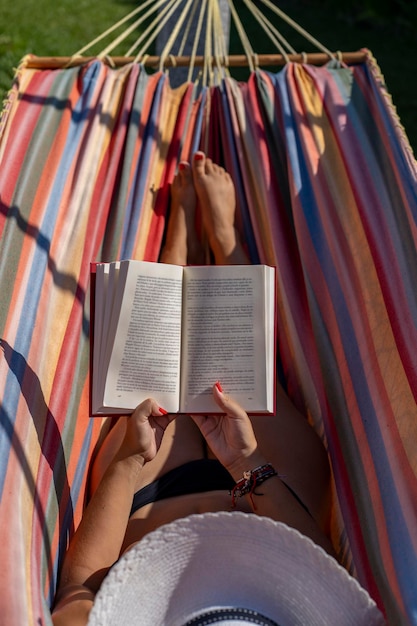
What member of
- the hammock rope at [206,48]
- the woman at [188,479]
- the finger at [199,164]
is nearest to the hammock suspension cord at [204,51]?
the hammock rope at [206,48]

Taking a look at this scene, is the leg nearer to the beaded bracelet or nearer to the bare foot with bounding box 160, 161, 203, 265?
the beaded bracelet

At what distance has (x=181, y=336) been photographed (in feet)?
4.58

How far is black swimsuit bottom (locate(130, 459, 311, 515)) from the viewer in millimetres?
1464

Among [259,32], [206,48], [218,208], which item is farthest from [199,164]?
[259,32]

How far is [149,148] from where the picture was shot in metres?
1.96

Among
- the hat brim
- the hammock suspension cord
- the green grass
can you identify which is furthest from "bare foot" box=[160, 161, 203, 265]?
the green grass

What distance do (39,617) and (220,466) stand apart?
0.50 meters

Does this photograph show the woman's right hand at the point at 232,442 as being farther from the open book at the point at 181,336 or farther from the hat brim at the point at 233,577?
the hat brim at the point at 233,577

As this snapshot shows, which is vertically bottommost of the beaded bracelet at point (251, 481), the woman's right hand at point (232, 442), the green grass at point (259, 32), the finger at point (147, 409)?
the beaded bracelet at point (251, 481)

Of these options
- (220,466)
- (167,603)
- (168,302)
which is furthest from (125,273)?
(167,603)

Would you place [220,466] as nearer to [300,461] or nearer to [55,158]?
[300,461]

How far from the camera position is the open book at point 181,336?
52.3 inches

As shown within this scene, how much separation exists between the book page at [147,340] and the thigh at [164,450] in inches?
8.8

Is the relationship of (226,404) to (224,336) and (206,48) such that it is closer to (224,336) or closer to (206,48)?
(224,336)
